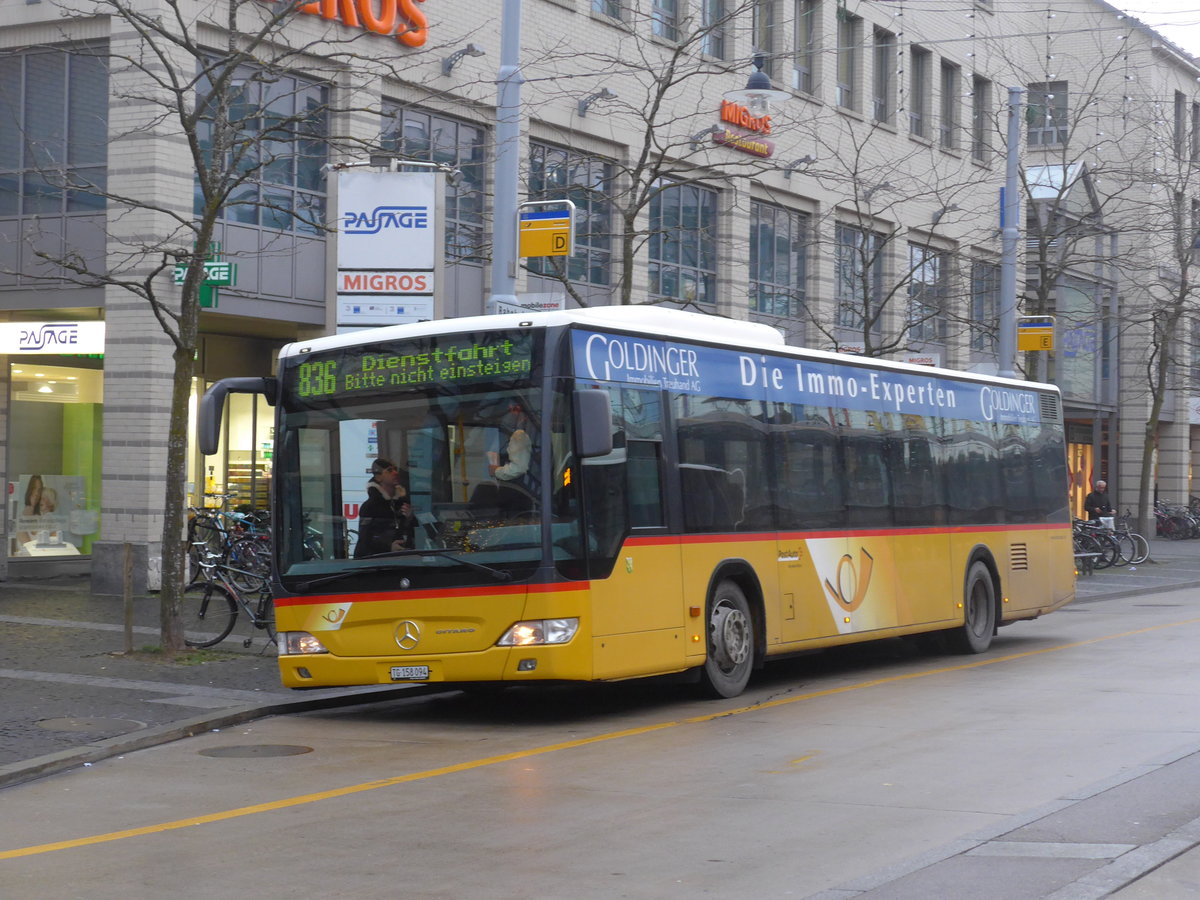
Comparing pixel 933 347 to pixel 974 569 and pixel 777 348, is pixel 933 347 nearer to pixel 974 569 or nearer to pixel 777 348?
pixel 974 569

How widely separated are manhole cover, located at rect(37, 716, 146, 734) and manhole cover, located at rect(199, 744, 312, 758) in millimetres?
765

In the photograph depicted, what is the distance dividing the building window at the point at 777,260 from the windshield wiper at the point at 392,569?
21.7 m

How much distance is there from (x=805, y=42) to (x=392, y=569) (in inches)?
988

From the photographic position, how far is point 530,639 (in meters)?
11.4

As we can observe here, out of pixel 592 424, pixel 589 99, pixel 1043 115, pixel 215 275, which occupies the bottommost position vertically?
pixel 592 424

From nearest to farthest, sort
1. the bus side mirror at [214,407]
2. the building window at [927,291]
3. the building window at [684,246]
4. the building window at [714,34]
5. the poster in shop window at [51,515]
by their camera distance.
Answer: the bus side mirror at [214,407] → the poster in shop window at [51,515] → the building window at [684,246] → the building window at [714,34] → the building window at [927,291]

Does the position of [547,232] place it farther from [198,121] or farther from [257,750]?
[257,750]

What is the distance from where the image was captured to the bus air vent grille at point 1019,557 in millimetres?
18422

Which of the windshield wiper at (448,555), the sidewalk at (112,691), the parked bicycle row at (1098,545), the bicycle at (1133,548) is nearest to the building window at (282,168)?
the sidewalk at (112,691)

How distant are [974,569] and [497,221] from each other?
635cm

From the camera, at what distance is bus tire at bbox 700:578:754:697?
12992 mm

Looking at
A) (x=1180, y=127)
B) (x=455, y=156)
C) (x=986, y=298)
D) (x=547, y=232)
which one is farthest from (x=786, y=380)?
(x=1180, y=127)

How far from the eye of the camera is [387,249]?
16.8m

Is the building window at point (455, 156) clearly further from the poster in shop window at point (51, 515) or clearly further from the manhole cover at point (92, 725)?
the manhole cover at point (92, 725)
